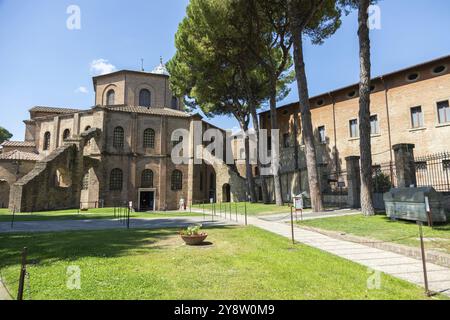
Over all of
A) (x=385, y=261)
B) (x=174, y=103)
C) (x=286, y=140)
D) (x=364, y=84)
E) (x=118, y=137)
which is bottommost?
(x=385, y=261)

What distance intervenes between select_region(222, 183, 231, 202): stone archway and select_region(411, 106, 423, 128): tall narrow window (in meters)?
18.2

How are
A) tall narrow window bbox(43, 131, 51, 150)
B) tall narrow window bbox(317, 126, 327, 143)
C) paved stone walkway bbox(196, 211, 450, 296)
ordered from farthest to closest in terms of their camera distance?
tall narrow window bbox(43, 131, 51, 150), tall narrow window bbox(317, 126, 327, 143), paved stone walkway bbox(196, 211, 450, 296)

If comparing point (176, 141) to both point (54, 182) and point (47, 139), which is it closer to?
point (54, 182)

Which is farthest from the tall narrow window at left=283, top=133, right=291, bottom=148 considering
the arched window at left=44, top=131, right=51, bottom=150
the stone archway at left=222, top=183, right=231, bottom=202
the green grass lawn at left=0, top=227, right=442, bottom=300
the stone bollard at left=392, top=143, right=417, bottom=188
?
the arched window at left=44, top=131, right=51, bottom=150

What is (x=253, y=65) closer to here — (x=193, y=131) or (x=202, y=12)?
(x=202, y=12)

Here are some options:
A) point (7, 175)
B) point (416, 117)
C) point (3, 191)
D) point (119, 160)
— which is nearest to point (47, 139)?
point (7, 175)

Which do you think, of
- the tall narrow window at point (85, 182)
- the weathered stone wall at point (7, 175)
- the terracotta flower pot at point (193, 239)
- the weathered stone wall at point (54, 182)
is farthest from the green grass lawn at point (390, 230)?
the weathered stone wall at point (7, 175)

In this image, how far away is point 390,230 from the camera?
8.55m

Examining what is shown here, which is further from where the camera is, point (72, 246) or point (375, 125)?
point (375, 125)

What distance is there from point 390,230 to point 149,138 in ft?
88.7

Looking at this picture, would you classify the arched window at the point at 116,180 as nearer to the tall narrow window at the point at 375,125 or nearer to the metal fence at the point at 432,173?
the tall narrow window at the point at 375,125

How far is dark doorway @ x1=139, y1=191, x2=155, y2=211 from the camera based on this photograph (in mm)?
30406

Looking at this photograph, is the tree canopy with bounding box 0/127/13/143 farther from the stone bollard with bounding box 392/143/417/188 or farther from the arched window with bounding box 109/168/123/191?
the stone bollard with bounding box 392/143/417/188

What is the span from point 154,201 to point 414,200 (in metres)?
25.7
